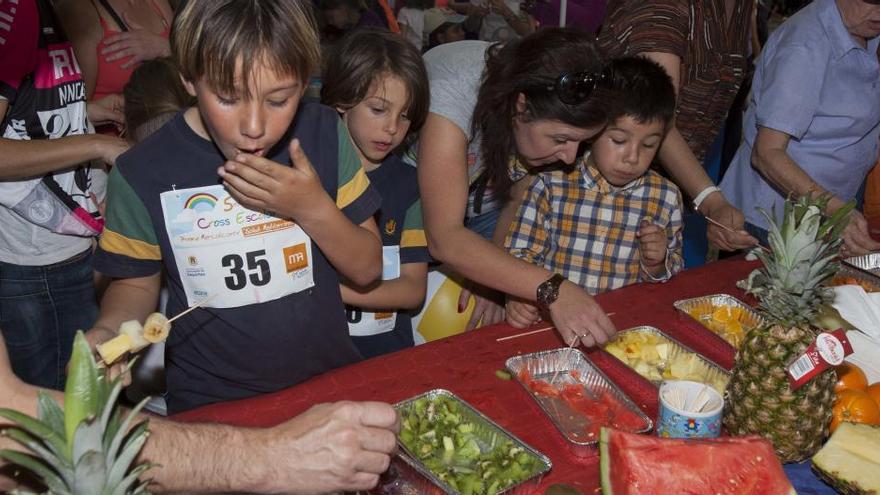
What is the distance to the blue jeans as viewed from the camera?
2.81 m

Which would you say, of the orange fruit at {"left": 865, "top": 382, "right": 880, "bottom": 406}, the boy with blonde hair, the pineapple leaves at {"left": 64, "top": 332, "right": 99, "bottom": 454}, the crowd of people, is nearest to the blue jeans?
the crowd of people

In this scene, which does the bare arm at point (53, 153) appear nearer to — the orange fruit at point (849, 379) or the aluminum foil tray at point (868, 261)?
the orange fruit at point (849, 379)

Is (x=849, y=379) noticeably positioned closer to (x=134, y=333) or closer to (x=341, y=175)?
(x=341, y=175)

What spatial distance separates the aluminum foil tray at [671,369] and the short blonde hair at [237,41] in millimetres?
1321

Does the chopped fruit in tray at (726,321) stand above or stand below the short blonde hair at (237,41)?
below

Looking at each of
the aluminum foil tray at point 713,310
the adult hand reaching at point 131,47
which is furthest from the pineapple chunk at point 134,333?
the adult hand reaching at point 131,47

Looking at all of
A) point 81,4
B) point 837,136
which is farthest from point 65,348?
point 837,136

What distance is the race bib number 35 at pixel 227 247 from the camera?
2035 mm

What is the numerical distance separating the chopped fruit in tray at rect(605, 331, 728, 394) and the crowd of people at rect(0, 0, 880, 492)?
5.3 inches

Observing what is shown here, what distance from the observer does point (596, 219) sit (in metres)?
3.02

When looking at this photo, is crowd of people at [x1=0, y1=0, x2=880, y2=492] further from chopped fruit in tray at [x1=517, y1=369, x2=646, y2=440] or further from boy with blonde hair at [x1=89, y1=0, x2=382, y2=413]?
chopped fruit in tray at [x1=517, y1=369, x2=646, y2=440]

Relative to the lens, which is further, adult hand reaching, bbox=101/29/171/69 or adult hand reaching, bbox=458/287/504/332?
adult hand reaching, bbox=101/29/171/69

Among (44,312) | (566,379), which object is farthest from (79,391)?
(44,312)

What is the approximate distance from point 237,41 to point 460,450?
45.4 inches
